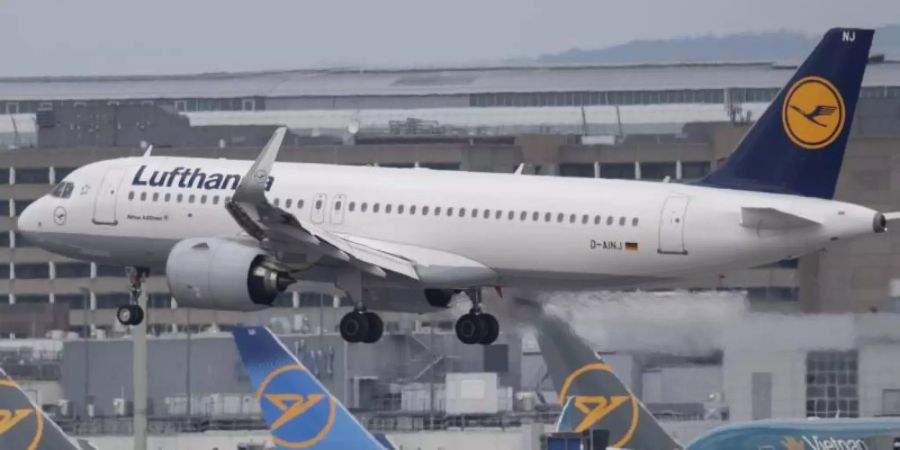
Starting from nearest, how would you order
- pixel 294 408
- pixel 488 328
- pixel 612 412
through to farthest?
pixel 612 412, pixel 294 408, pixel 488 328

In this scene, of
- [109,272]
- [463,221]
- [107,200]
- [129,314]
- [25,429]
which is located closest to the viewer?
[463,221]

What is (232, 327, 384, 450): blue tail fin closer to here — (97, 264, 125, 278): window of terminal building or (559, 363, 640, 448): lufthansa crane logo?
(559, 363, 640, 448): lufthansa crane logo

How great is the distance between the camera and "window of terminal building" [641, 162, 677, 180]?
465ft

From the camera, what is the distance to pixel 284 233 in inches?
2393

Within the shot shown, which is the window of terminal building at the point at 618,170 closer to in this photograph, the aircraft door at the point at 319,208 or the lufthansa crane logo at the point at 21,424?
the aircraft door at the point at 319,208

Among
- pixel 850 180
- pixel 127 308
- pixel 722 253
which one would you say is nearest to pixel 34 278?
pixel 850 180

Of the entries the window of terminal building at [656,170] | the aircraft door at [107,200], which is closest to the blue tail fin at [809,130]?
the aircraft door at [107,200]

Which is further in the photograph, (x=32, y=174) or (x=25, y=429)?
(x=32, y=174)

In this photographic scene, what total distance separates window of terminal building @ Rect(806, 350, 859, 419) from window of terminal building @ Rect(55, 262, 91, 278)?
7936 centimetres

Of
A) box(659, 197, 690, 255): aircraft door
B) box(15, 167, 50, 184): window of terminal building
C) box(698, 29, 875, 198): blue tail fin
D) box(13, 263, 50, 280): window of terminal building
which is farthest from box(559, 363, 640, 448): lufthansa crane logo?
box(15, 167, 50, 184): window of terminal building

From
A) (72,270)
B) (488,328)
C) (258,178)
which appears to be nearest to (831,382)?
(488,328)

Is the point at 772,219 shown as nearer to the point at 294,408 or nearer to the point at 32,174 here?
the point at 294,408

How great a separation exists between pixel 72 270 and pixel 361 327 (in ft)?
260

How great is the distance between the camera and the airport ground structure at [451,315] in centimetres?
6444
